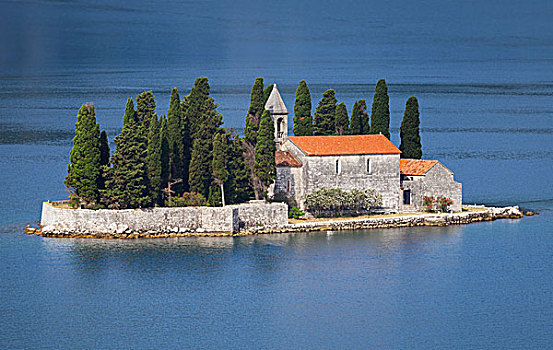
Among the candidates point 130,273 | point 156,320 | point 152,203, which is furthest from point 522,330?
point 152,203

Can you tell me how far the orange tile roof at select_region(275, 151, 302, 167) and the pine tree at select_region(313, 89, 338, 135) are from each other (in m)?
7.93

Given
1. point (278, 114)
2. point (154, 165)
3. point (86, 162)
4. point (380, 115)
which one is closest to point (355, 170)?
point (278, 114)

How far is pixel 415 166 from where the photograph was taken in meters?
60.9

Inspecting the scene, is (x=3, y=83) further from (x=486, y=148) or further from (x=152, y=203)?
(x=152, y=203)

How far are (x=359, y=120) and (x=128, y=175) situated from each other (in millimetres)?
17740

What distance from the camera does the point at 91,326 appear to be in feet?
141

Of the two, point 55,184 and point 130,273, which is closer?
point 130,273

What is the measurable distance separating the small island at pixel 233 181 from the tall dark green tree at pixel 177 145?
0.17 ft

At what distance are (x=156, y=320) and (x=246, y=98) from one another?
10663 centimetres

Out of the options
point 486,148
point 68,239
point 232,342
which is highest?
point 486,148

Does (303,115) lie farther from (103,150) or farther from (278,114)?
(103,150)

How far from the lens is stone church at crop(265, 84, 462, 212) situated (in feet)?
192

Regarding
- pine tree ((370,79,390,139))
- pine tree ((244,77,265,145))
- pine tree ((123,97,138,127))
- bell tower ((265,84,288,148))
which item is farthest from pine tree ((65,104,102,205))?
pine tree ((370,79,390,139))

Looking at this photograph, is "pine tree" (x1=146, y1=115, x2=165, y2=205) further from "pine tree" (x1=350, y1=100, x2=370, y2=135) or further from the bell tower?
"pine tree" (x1=350, y1=100, x2=370, y2=135)
